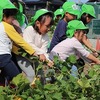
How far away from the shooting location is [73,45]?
5520mm

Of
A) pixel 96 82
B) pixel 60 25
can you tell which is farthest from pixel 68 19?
pixel 96 82

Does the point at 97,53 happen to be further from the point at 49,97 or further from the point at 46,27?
the point at 49,97

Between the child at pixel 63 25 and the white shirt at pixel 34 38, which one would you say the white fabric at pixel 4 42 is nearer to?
the white shirt at pixel 34 38

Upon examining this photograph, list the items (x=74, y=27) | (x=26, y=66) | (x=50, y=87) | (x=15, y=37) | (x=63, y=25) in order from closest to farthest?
(x=50, y=87) < (x=15, y=37) < (x=26, y=66) < (x=74, y=27) < (x=63, y=25)

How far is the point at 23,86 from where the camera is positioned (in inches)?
128

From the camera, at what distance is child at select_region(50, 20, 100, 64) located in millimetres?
5500

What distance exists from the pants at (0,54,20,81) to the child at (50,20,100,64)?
2.24 feet

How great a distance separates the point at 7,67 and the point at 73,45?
1.04 metres

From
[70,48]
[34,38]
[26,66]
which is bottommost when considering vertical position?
[26,66]

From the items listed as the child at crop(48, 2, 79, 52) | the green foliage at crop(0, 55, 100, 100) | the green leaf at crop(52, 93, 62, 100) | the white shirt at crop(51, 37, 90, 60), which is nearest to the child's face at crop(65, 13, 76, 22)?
the child at crop(48, 2, 79, 52)

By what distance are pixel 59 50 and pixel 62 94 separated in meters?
2.29

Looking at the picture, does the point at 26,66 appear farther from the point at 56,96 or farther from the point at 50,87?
the point at 56,96

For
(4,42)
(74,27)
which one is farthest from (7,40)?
(74,27)

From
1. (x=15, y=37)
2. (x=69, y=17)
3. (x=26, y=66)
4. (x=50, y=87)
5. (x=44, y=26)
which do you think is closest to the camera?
(x=50, y=87)
